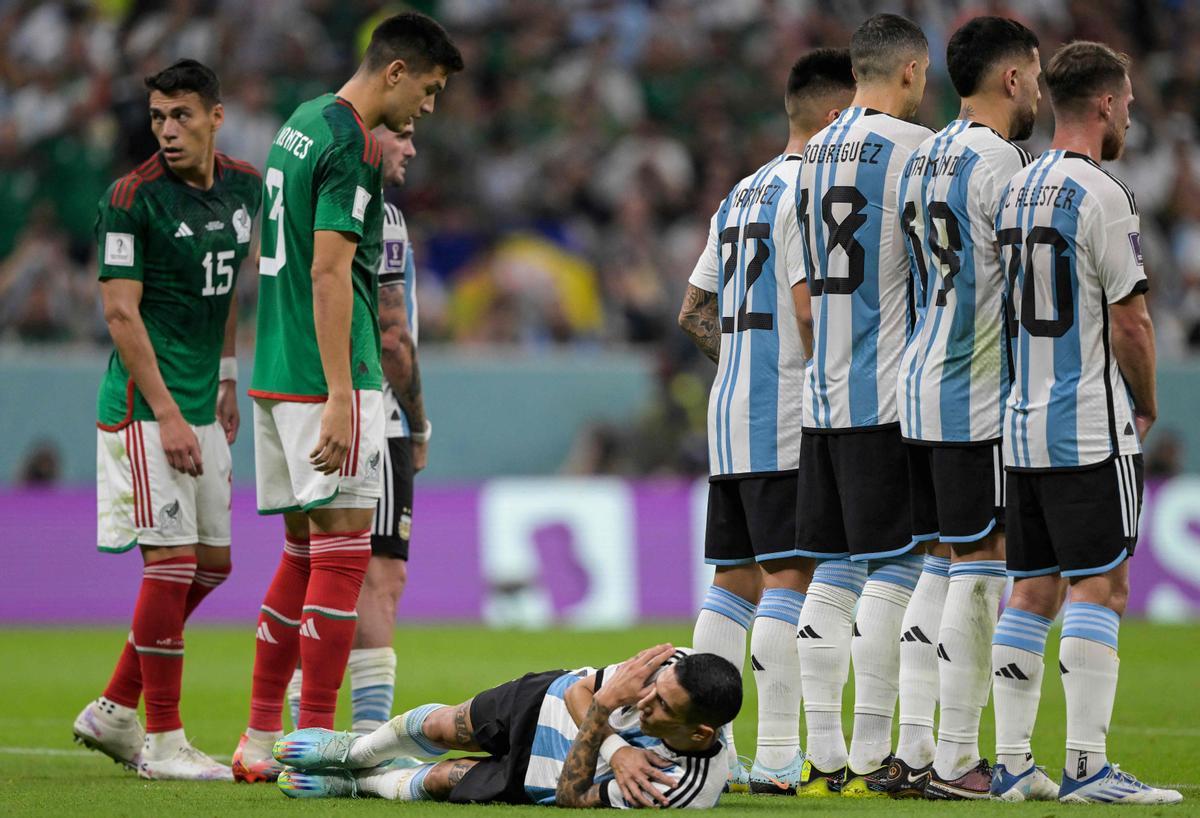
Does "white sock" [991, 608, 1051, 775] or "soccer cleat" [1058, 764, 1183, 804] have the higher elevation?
"white sock" [991, 608, 1051, 775]

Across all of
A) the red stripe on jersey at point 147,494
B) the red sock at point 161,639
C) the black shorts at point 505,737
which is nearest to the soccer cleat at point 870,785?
the black shorts at point 505,737

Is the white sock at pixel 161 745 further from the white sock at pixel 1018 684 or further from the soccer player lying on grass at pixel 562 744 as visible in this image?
the white sock at pixel 1018 684

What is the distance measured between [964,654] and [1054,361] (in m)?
1.07

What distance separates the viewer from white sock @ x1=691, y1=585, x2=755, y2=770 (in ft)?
21.2

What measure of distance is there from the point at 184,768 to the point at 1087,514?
3631 mm

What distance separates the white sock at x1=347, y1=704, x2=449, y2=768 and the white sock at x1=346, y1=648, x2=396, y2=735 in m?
1.07

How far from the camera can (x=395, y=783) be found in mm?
5883

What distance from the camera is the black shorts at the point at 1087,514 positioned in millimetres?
5723

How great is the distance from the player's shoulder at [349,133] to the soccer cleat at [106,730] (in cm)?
Result: 258

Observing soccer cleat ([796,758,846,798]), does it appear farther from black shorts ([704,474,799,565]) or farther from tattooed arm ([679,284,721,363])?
tattooed arm ([679,284,721,363])

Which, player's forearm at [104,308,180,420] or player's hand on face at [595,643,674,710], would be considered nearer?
player's hand on face at [595,643,674,710]

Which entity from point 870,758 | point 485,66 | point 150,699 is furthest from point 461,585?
point 870,758

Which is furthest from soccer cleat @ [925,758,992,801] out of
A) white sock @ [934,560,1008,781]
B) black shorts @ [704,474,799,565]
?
black shorts @ [704,474,799,565]

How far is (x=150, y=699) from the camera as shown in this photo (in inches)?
269
